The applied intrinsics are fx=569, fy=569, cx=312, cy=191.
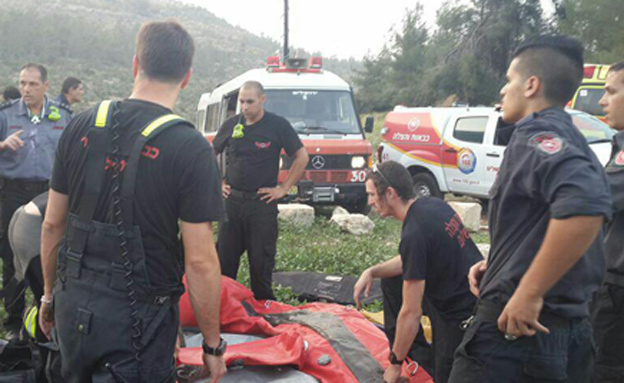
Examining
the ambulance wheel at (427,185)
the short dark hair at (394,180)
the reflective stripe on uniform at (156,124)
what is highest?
the reflective stripe on uniform at (156,124)

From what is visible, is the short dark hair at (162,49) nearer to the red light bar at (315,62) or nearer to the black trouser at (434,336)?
the black trouser at (434,336)

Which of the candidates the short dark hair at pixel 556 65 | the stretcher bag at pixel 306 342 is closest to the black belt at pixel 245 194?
the stretcher bag at pixel 306 342

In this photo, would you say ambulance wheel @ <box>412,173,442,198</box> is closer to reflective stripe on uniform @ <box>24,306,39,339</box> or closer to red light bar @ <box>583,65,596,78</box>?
red light bar @ <box>583,65,596,78</box>

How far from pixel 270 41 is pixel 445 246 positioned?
8041 centimetres

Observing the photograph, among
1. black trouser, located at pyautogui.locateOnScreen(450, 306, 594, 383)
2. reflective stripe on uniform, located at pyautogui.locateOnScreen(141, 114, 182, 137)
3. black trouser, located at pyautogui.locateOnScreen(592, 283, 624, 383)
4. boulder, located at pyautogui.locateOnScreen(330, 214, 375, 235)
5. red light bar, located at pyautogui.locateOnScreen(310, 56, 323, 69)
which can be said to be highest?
red light bar, located at pyautogui.locateOnScreen(310, 56, 323, 69)

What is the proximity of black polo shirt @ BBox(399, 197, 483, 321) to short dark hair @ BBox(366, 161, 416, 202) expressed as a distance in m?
0.09

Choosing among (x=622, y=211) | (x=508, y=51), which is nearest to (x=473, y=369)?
(x=622, y=211)

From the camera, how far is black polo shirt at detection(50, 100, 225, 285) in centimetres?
205

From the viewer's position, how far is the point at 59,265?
2217mm

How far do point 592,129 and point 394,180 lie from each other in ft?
25.0

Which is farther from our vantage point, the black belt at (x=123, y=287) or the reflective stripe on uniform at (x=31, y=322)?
the reflective stripe on uniform at (x=31, y=322)

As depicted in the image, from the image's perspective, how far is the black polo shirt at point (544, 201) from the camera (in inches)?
69.9

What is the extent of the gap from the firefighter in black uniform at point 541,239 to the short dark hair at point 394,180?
1.15 meters

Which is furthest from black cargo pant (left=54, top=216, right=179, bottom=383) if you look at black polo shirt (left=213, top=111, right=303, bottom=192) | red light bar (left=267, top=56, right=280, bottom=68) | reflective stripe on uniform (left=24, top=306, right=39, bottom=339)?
red light bar (left=267, top=56, right=280, bottom=68)
